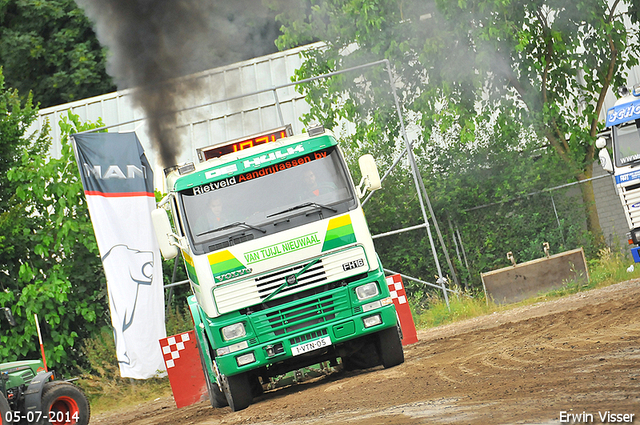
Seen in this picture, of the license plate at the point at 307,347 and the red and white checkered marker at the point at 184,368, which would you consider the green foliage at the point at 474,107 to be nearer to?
the red and white checkered marker at the point at 184,368

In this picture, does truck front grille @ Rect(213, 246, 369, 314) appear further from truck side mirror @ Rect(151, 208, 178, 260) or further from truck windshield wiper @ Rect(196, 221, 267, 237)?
truck side mirror @ Rect(151, 208, 178, 260)

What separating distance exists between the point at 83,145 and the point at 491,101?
29.7 ft

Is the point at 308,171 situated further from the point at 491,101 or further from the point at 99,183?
the point at 491,101

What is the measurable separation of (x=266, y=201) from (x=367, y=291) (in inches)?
60.9

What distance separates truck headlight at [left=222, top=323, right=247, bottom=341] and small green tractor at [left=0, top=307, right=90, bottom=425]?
3.01m

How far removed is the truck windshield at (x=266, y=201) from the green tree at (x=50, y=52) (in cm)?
1931

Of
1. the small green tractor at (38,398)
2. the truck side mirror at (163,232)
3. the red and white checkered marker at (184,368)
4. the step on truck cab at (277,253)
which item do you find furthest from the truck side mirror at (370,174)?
the small green tractor at (38,398)

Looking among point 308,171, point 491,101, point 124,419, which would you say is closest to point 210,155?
point 308,171

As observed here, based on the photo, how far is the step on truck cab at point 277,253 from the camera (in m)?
8.20

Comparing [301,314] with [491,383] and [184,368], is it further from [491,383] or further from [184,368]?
[184,368]

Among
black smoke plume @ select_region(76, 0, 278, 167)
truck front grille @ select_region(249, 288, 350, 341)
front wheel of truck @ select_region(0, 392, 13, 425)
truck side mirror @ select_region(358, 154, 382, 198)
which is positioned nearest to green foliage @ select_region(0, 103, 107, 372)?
black smoke plume @ select_region(76, 0, 278, 167)

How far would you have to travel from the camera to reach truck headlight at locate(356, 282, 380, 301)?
8398 mm

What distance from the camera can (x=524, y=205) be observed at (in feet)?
56.1

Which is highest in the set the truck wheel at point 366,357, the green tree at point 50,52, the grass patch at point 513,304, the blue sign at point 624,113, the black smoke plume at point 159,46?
the green tree at point 50,52
